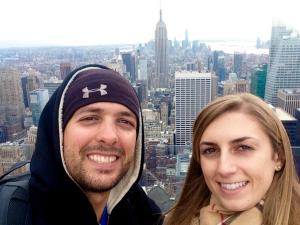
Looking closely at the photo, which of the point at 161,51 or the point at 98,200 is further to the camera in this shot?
the point at 161,51

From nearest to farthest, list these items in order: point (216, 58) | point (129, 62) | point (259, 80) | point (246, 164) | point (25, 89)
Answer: point (246, 164) → point (25, 89) → point (259, 80) → point (129, 62) → point (216, 58)

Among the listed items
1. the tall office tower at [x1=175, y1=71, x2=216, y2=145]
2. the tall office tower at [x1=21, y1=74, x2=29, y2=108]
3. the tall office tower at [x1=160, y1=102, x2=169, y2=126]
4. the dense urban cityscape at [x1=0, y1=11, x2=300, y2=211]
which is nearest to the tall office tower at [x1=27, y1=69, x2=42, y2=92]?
the dense urban cityscape at [x1=0, y1=11, x2=300, y2=211]

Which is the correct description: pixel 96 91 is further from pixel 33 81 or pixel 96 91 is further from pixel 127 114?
pixel 33 81

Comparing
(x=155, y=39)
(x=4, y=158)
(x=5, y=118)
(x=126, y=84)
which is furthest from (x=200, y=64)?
(x=126, y=84)

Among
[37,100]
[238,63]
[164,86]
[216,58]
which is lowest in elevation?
[164,86]

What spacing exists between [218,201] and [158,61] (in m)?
30.1

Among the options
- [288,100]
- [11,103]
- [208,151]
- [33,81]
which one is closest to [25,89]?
[33,81]

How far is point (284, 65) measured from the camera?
20016mm

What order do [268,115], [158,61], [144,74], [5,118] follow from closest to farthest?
[268,115]
[5,118]
[144,74]
[158,61]

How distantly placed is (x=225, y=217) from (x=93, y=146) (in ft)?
1.05

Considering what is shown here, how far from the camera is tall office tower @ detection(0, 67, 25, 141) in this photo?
15039mm

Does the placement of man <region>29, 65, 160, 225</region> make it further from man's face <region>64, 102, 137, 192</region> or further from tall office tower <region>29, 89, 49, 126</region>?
tall office tower <region>29, 89, 49, 126</region>

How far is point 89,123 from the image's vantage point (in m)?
0.76

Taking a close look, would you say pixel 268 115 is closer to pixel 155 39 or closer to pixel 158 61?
pixel 158 61
